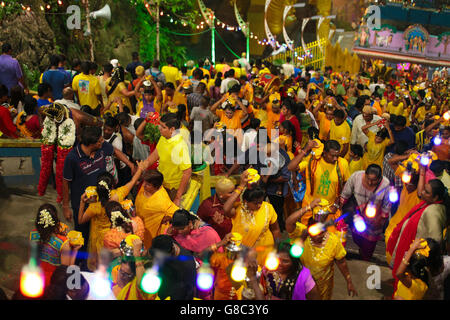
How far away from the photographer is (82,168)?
13.4 ft

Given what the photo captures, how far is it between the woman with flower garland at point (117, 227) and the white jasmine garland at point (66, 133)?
4.86 feet

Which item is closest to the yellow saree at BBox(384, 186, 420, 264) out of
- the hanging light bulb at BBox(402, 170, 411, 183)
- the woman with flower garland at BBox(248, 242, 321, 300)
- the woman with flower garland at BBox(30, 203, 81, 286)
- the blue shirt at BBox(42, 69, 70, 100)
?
the hanging light bulb at BBox(402, 170, 411, 183)

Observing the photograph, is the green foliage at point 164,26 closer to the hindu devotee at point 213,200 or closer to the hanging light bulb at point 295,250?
the hindu devotee at point 213,200

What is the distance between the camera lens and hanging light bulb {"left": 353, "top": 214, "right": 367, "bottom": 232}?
462 cm

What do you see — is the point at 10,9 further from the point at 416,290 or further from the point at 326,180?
the point at 416,290

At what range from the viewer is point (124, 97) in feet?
24.3

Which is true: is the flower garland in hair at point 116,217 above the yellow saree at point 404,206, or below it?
above

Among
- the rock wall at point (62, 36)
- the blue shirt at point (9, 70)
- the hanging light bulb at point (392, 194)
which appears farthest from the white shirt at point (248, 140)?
the rock wall at point (62, 36)

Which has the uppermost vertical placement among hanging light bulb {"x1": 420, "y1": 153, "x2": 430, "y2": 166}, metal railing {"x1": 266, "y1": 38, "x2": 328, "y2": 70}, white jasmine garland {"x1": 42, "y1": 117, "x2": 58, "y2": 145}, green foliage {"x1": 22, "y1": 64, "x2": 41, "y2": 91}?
white jasmine garland {"x1": 42, "y1": 117, "x2": 58, "y2": 145}

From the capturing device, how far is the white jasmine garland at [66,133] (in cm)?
457

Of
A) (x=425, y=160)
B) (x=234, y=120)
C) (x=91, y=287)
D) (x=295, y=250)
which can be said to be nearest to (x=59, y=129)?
(x=91, y=287)

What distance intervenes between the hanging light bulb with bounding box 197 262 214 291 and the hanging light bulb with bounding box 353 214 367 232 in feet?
7.66

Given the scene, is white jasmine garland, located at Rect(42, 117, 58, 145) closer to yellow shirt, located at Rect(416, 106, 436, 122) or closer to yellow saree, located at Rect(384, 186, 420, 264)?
yellow saree, located at Rect(384, 186, 420, 264)
